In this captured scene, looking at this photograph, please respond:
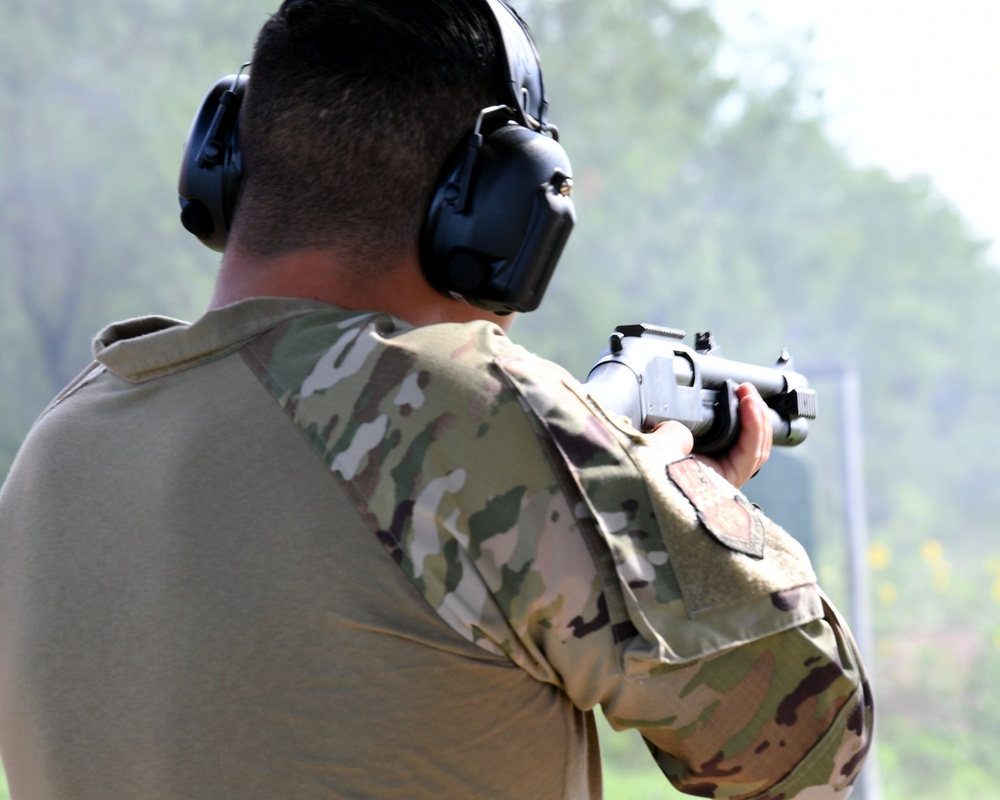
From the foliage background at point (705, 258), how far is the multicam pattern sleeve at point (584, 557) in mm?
3592

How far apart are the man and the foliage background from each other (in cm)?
361

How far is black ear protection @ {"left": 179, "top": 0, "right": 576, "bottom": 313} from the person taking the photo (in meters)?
1.39

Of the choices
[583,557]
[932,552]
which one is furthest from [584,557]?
[932,552]

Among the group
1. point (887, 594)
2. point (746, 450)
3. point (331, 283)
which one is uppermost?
point (331, 283)

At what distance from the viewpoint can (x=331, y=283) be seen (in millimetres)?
1346

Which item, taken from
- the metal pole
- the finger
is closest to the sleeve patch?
the finger

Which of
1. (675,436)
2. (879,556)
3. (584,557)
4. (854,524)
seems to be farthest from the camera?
(879,556)

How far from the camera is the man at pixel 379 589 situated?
117 centimetres

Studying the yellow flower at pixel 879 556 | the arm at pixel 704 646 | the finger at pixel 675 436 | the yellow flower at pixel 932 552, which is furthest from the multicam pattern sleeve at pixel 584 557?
the yellow flower at pixel 932 552

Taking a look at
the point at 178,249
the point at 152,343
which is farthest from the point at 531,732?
the point at 178,249

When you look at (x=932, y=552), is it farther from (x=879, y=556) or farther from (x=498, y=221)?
(x=498, y=221)

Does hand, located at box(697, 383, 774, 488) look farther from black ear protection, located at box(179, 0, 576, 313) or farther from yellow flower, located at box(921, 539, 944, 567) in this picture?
yellow flower, located at box(921, 539, 944, 567)

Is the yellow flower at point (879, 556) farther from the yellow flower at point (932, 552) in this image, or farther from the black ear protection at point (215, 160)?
the black ear protection at point (215, 160)

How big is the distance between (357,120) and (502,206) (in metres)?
0.20
